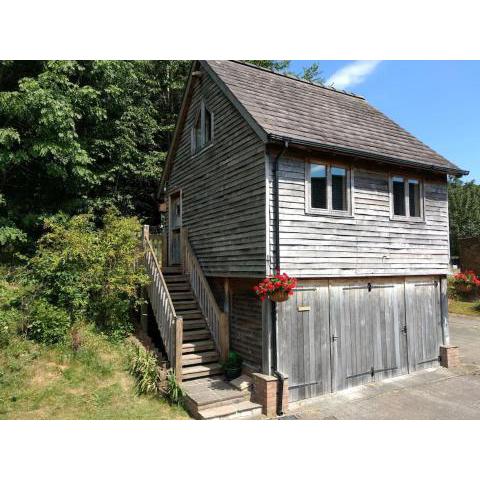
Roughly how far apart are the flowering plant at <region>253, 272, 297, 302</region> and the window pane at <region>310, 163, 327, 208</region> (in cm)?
199

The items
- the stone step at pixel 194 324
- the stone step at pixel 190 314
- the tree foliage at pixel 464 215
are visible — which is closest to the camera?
the stone step at pixel 194 324

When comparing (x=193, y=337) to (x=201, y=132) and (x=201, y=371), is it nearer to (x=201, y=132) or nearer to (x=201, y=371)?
(x=201, y=371)

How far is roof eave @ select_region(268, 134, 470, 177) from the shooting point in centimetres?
762

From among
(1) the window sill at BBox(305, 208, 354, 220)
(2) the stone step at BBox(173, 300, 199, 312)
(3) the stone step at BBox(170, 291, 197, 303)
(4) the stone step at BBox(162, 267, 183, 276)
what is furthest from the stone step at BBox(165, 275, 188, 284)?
(1) the window sill at BBox(305, 208, 354, 220)

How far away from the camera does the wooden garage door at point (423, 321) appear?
10000 millimetres

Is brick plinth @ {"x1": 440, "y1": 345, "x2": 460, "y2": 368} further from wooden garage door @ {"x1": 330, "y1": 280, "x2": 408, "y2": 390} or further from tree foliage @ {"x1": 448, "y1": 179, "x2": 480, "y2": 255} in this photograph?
tree foliage @ {"x1": 448, "y1": 179, "x2": 480, "y2": 255}

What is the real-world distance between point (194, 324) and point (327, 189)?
477cm

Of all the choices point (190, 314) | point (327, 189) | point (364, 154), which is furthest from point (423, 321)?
point (190, 314)

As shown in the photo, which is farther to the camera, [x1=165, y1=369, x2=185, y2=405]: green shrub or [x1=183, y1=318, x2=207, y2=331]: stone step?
[x1=183, y1=318, x2=207, y2=331]: stone step

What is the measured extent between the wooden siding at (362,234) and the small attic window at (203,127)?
371 centimetres

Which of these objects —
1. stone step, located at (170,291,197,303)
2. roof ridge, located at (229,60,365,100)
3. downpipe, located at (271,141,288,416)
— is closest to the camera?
downpipe, located at (271,141,288,416)

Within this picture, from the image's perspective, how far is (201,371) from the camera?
859cm

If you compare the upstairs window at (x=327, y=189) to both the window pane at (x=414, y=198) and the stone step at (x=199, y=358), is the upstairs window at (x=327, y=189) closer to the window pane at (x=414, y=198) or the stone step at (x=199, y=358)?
the window pane at (x=414, y=198)

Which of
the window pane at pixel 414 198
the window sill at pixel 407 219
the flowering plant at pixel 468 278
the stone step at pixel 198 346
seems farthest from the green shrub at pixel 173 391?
the flowering plant at pixel 468 278
